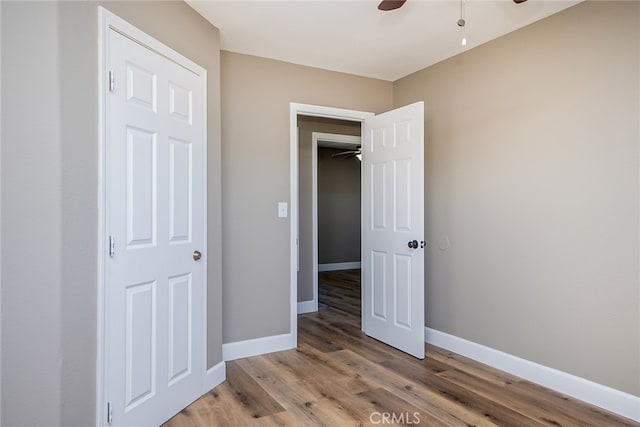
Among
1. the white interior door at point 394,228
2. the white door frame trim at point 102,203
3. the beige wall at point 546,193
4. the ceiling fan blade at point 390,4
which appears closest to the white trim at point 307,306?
the white interior door at point 394,228

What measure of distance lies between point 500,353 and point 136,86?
301 centimetres

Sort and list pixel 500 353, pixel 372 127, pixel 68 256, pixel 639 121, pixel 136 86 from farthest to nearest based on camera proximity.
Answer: pixel 372 127 < pixel 500 353 < pixel 639 121 < pixel 136 86 < pixel 68 256

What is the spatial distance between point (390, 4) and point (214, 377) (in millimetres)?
2642

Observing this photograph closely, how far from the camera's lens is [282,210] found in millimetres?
3445

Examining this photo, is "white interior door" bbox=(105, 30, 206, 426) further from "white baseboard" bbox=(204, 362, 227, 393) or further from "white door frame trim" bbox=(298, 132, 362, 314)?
"white door frame trim" bbox=(298, 132, 362, 314)

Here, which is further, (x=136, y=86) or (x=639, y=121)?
(x=639, y=121)

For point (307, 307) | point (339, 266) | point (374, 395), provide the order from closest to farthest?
1. point (374, 395)
2. point (307, 307)
3. point (339, 266)

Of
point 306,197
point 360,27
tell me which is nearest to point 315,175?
point 306,197

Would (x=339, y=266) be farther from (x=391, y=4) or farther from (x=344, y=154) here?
(x=391, y=4)

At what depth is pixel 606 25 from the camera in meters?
2.35

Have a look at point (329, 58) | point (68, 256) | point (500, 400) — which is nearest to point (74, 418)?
point (68, 256)

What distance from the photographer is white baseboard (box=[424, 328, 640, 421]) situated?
7.43ft

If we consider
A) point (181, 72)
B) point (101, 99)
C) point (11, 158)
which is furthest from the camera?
point (181, 72)

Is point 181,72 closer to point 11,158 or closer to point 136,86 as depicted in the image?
point 136,86
